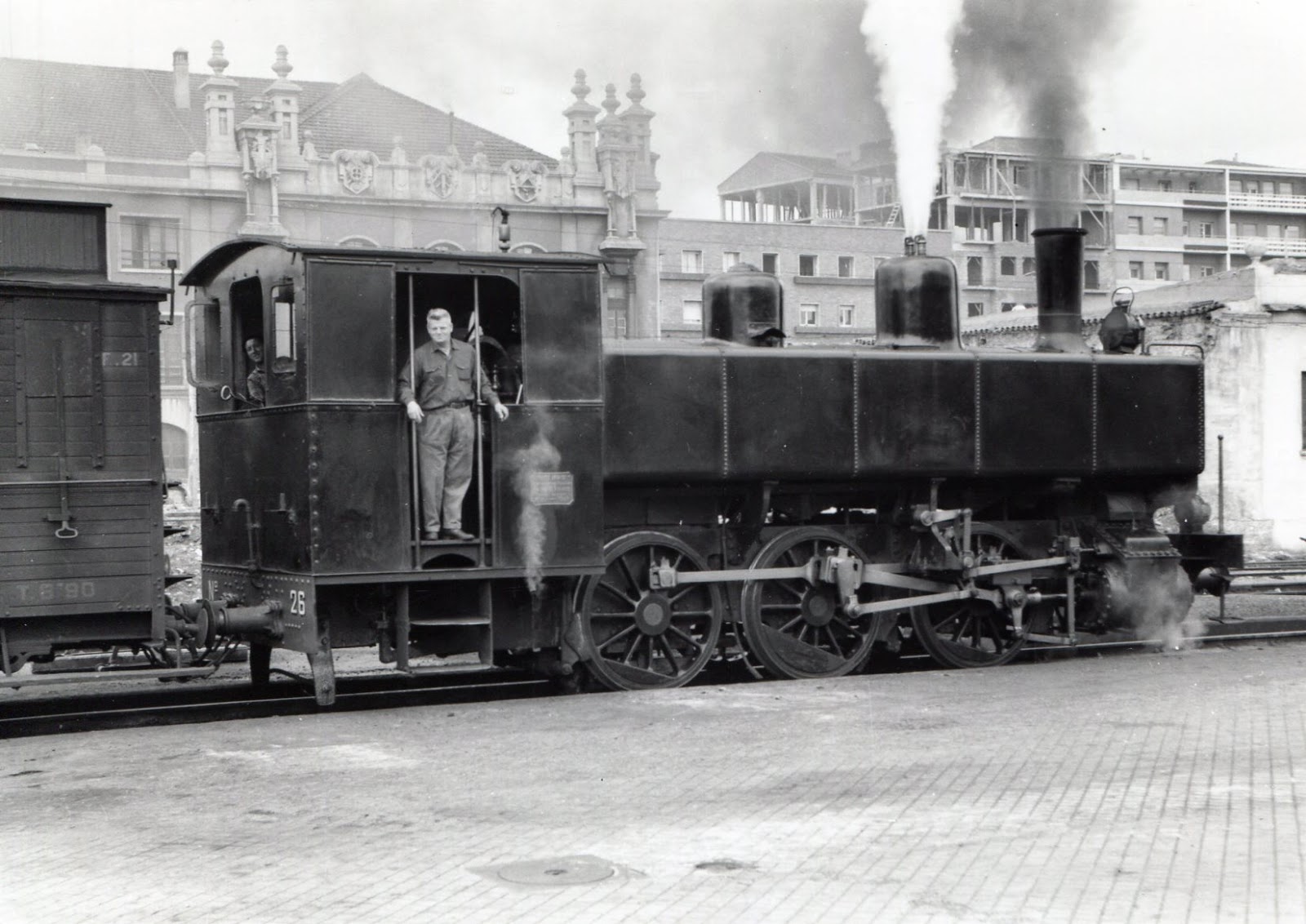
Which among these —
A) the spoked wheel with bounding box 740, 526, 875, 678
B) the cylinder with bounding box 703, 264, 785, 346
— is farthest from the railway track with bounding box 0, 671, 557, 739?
the cylinder with bounding box 703, 264, 785, 346

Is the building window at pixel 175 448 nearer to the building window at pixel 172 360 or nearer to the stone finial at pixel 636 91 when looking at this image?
the building window at pixel 172 360

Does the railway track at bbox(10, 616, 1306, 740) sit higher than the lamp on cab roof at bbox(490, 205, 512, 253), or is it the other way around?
the lamp on cab roof at bbox(490, 205, 512, 253)

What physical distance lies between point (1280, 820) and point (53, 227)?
301 inches

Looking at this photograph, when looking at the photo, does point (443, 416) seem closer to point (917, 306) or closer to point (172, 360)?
point (917, 306)

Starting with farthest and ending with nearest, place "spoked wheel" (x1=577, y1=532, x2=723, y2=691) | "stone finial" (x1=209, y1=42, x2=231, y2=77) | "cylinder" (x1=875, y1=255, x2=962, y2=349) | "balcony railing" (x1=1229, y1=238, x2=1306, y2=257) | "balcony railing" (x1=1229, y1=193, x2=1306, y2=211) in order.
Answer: "balcony railing" (x1=1229, y1=193, x2=1306, y2=211) < "balcony railing" (x1=1229, y1=238, x2=1306, y2=257) < "stone finial" (x1=209, y1=42, x2=231, y2=77) < "cylinder" (x1=875, y1=255, x2=962, y2=349) < "spoked wheel" (x1=577, y1=532, x2=723, y2=691)

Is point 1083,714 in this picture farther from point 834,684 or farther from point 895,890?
point 895,890

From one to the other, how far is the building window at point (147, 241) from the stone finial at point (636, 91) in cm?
1387

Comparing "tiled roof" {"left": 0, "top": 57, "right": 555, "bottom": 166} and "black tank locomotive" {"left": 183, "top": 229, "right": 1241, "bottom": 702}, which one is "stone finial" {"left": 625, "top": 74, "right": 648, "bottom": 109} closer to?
"tiled roof" {"left": 0, "top": 57, "right": 555, "bottom": 166}

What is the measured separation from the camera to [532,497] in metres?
10.5

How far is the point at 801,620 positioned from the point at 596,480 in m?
2.23

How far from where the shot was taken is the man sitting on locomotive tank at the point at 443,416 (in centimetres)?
1016

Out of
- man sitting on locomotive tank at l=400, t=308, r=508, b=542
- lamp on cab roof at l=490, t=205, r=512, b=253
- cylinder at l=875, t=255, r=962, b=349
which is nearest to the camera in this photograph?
man sitting on locomotive tank at l=400, t=308, r=508, b=542

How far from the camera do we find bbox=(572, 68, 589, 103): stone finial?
47.9 meters

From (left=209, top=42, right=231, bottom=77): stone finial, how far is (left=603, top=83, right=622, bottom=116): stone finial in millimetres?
11284
